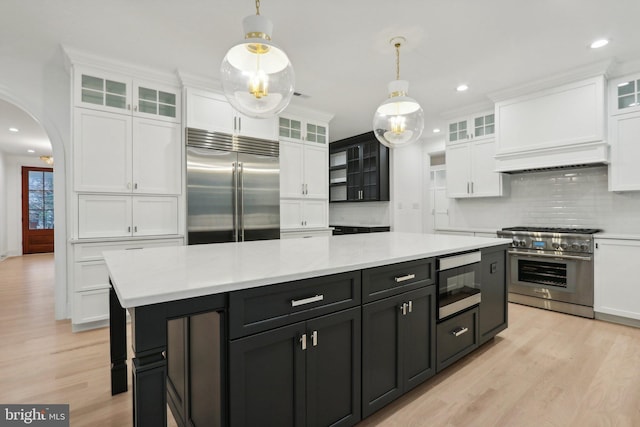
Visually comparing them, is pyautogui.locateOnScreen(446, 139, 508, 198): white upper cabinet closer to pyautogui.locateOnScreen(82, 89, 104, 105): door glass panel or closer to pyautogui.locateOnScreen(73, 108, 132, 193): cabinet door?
pyautogui.locateOnScreen(73, 108, 132, 193): cabinet door

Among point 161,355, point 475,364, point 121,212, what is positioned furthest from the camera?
point 121,212

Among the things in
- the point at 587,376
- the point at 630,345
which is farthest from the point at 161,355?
the point at 630,345

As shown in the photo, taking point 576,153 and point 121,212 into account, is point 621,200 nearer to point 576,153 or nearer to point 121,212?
point 576,153

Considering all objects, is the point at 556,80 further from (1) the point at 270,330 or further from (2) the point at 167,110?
(2) the point at 167,110

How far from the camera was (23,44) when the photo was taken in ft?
9.22

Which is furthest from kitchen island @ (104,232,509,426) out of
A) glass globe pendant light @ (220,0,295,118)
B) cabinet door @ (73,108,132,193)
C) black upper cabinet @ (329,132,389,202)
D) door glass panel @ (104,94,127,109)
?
black upper cabinet @ (329,132,389,202)

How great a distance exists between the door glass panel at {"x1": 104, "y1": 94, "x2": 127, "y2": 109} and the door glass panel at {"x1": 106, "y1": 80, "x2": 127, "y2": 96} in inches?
1.6

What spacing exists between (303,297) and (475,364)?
1731mm

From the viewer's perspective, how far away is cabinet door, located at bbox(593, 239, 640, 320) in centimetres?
306

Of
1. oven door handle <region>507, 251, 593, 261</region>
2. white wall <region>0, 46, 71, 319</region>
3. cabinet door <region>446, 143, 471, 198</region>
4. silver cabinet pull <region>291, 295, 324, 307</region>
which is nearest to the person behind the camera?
silver cabinet pull <region>291, 295, 324, 307</region>

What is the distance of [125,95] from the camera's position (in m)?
3.21

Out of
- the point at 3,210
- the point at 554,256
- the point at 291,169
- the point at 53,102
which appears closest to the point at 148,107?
the point at 53,102

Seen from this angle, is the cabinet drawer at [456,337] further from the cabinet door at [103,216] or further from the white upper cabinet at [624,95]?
the cabinet door at [103,216]

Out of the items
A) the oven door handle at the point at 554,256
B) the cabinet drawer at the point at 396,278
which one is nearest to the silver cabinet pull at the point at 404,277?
the cabinet drawer at the point at 396,278
